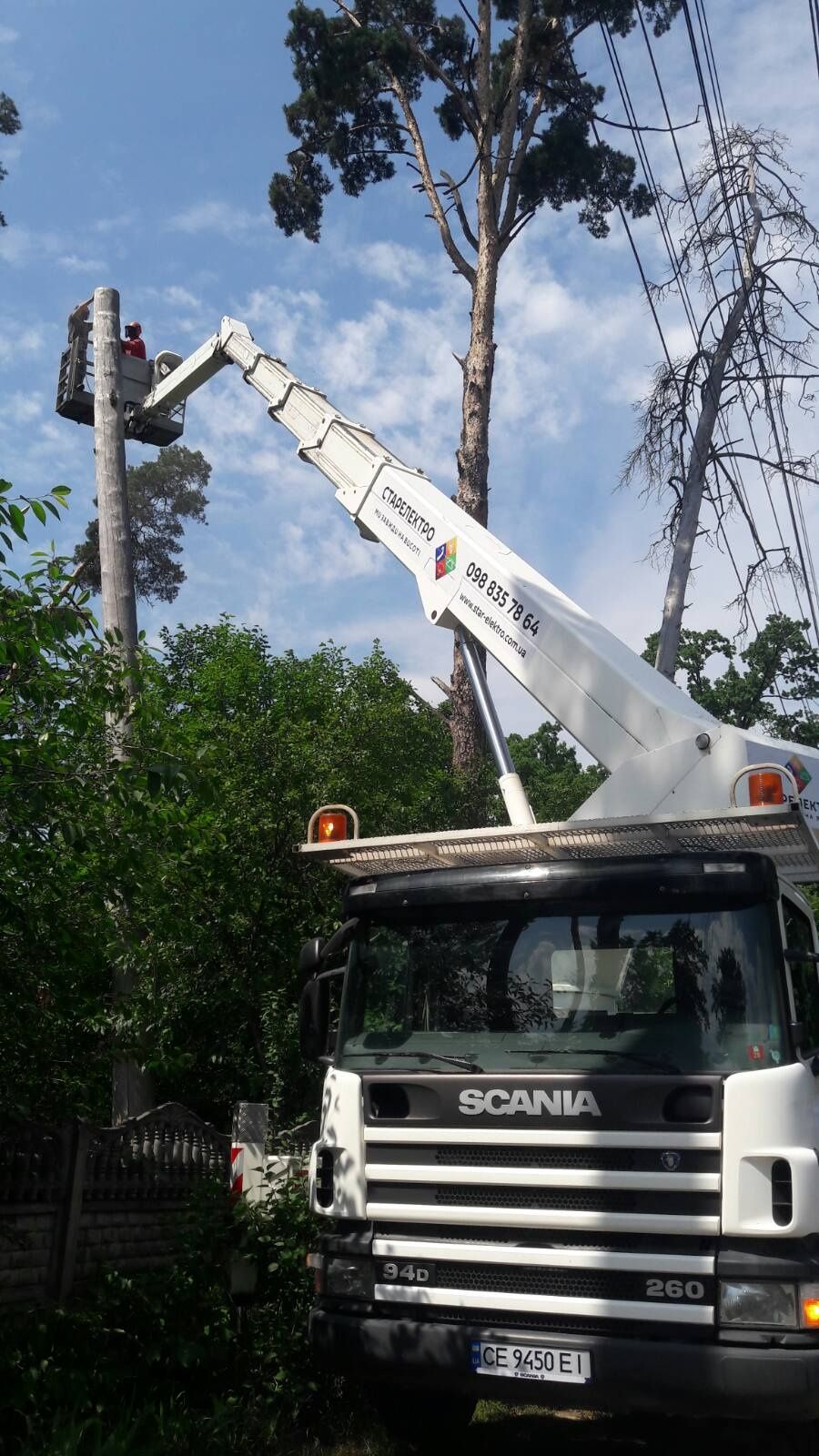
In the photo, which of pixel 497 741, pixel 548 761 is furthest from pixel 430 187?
pixel 548 761

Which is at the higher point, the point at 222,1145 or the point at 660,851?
the point at 660,851

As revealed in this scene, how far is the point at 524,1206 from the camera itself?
5.13 m

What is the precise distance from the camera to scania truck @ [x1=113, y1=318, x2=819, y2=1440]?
4.67 meters

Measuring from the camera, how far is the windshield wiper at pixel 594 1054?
4.98 metres

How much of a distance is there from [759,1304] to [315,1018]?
2.54 metres

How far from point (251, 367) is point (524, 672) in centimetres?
496

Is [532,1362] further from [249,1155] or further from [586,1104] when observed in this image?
[249,1155]

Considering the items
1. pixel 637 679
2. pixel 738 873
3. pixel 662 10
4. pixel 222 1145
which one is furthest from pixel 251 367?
pixel 662 10

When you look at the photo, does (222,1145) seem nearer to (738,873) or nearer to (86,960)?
(86,960)

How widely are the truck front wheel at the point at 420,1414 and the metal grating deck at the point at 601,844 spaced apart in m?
2.46

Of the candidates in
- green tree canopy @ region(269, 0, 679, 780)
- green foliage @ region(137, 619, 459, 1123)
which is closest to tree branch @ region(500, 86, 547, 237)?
green tree canopy @ region(269, 0, 679, 780)

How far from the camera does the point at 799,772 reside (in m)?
6.21

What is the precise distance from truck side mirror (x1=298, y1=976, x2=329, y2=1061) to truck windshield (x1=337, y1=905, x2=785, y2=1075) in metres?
0.24

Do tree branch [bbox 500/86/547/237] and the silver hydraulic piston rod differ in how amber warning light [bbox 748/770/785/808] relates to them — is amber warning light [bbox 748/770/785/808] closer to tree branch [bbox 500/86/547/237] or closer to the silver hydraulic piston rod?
the silver hydraulic piston rod
